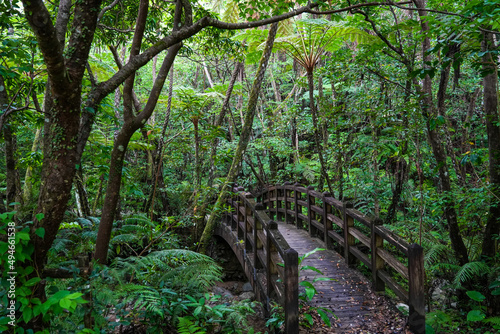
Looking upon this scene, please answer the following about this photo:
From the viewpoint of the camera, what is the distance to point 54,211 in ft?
8.34

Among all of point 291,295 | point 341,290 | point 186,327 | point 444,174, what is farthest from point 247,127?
point 186,327

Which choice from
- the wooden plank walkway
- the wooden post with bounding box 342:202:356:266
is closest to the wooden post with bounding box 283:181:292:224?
the wooden plank walkway

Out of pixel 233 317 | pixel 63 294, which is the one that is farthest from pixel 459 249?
pixel 63 294

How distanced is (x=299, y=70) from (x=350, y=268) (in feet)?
38.5

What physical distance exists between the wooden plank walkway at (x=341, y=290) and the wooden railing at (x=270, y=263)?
652mm

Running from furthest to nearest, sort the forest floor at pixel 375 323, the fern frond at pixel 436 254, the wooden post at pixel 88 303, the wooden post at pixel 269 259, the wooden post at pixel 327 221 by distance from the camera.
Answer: the wooden post at pixel 327 221, the fern frond at pixel 436 254, the wooden post at pixel 269 259, the forest floor at pixel 375 323, the wooden post at pixel 88 303

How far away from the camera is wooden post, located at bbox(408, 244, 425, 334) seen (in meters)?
3.77

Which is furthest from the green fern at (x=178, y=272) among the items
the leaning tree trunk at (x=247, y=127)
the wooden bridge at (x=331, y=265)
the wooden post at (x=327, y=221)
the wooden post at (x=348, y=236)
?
the leaning tree trunk at (x=247, y=127)

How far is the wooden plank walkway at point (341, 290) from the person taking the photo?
4.29 metres

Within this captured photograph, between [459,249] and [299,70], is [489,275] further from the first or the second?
[299,70]

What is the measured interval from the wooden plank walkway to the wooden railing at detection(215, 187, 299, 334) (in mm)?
652

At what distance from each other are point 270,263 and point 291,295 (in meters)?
1.06

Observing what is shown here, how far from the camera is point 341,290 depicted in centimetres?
496

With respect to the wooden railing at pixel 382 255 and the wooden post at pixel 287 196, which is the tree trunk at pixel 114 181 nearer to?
the wooden railing at pixel 382 255
